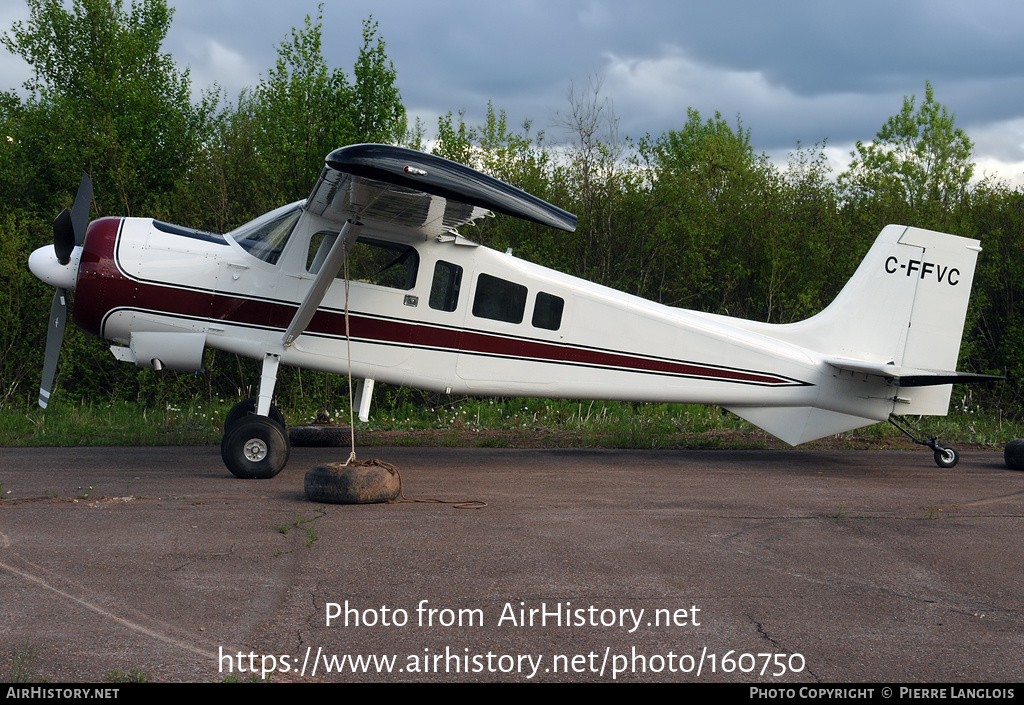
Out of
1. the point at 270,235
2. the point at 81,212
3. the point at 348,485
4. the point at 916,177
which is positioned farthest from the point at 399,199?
the point at 916,177

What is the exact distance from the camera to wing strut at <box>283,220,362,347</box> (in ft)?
24.7

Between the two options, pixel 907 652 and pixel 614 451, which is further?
pixel 614 451

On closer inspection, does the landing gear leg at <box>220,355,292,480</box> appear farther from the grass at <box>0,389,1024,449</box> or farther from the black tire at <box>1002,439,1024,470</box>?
the black tire at <box>1002,439,1024,470</box>

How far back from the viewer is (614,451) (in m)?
10.9

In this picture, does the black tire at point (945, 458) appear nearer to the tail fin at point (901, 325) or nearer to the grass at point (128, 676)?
the tail fin at point (901, 325)

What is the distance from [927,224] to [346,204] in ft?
40.9

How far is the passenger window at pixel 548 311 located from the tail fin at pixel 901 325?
247 centimetres

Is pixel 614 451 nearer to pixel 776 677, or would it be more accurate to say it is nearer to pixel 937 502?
pixel 937 502

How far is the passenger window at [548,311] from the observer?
8.87 metres

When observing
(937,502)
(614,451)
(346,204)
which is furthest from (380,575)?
(614,451)

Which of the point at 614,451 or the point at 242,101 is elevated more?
the point at 242,101

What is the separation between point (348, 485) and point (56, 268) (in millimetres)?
3963

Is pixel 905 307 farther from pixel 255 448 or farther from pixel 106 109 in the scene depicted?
pixel 106 109

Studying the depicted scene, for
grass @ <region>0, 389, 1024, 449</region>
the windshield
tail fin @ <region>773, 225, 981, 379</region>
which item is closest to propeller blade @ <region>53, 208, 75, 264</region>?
the windshield
